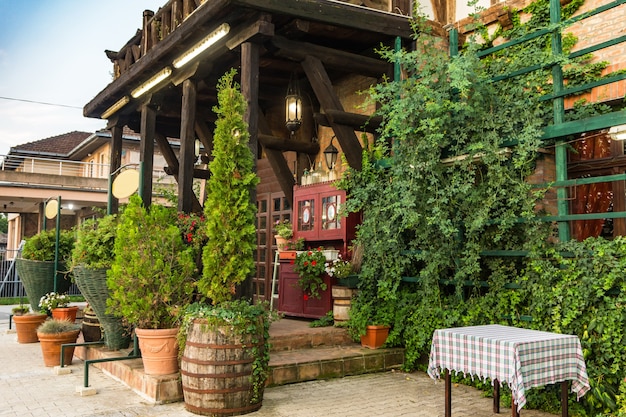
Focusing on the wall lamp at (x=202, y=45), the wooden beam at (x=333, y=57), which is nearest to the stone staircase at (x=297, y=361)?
the wooden beam at (x=333, y=57)

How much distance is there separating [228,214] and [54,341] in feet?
10.6

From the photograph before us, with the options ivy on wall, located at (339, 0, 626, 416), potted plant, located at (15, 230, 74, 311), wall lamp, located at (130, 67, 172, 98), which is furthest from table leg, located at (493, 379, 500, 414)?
potted plant, located at (15, 230, 74, 311)

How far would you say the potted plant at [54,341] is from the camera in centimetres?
675

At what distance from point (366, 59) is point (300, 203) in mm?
2415

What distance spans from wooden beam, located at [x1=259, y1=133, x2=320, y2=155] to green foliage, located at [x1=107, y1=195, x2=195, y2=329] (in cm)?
348

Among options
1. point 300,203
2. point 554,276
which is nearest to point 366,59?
point 300,203

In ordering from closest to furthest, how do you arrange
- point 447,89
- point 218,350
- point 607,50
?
point 218,350 < point 447,89 < point 607,50

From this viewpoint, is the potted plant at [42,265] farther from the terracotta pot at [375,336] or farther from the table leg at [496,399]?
the table leg at [496,399]

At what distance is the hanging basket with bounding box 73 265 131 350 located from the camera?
21.1 feet

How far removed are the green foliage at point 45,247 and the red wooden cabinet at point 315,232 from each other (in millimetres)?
3838

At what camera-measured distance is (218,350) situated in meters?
4.78

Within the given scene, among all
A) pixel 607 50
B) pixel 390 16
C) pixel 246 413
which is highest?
pixel 390 16

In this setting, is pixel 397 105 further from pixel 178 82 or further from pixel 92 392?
pixel 92 392

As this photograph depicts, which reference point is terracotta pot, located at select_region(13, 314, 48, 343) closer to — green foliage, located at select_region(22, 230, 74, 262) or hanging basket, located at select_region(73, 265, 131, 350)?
green foliage, located at select_region(22, 230, 74, 262)
